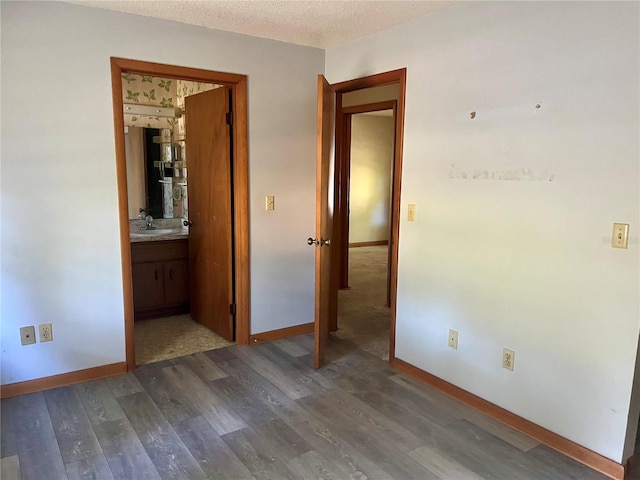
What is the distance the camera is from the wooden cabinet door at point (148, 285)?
4098mm

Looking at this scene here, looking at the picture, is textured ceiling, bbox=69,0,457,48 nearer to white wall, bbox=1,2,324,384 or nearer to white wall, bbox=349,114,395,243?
white wall, bbox=1,2,324,384

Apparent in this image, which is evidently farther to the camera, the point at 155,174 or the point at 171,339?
the point at 155,174

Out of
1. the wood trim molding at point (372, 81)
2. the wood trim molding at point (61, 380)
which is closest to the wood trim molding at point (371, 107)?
the wood trim molding at point (372, 81)

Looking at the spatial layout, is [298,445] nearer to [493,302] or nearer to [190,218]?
[493,302]

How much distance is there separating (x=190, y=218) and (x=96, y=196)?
1298mm

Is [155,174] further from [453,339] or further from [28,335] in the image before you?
[453,339]

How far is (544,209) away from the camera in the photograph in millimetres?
2322

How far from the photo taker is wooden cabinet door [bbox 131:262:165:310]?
13.4 feet

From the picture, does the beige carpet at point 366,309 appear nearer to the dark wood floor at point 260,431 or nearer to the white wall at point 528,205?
the dark wood floor at point 260,431

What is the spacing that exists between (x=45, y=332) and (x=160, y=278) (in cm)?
142

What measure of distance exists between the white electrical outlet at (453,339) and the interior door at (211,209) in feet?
5.74

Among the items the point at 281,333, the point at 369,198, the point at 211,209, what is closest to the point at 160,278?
the point at 211,209

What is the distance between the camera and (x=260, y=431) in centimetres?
247

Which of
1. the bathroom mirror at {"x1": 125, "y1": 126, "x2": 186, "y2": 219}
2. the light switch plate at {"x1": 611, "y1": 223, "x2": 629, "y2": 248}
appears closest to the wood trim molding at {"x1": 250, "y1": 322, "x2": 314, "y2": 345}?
the bathroom mirror at {"x1": 125, "y1": 126, "x2": 186, "y2": 219}
